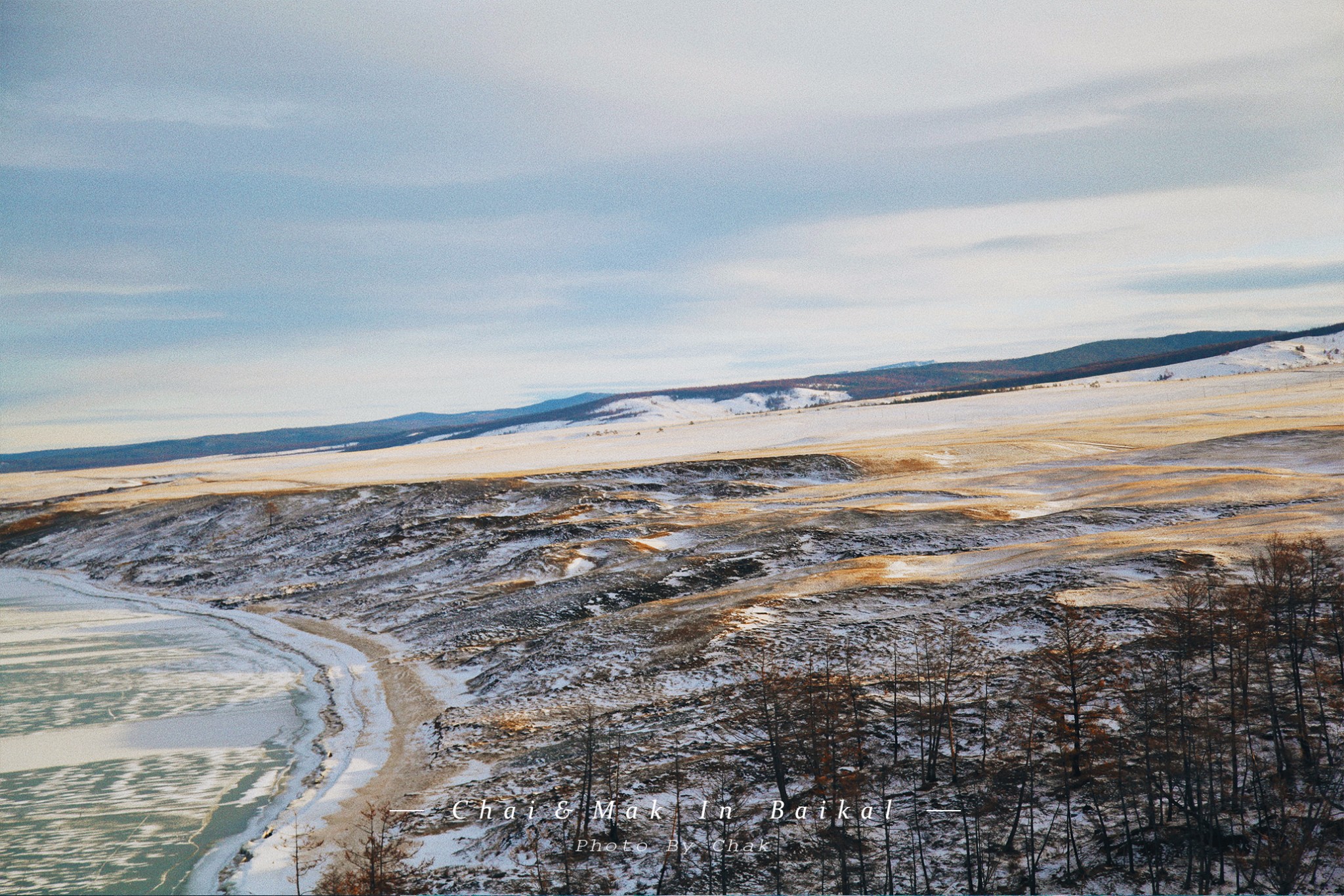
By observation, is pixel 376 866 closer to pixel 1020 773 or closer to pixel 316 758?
pixel 316 758

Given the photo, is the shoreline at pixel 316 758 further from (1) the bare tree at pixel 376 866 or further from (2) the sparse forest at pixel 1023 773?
(2) the sparse forest at pixel 1023 773

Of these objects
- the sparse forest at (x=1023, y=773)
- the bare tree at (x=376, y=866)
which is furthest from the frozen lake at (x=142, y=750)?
the sparse forest at (x=1023, y=773)

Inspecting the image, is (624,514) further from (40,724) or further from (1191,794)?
(1191,794)

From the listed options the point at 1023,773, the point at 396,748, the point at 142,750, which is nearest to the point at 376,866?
the point at 396,748

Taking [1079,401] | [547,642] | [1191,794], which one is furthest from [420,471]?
[1079,401]

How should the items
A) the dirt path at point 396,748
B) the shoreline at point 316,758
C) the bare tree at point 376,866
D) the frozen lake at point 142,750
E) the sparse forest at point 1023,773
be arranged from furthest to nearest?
the dirt path at point 396,748 → the frozen lake at point 142,750 → the shoreline at point 316,758 → the bare tree at point 376,866 → the sparse forest at point 1023,773

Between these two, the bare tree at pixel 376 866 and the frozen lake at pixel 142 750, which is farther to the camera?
the frozen lake at pixel 142 750
